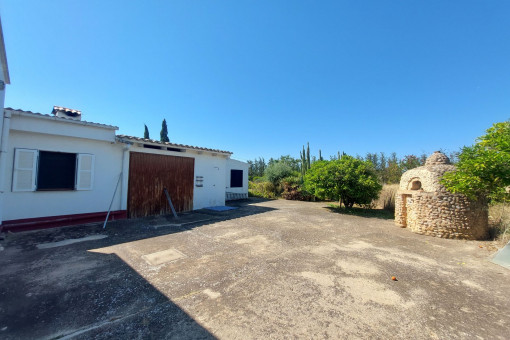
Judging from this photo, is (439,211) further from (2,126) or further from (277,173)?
(2,126)

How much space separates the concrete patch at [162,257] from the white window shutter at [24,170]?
15.2ft

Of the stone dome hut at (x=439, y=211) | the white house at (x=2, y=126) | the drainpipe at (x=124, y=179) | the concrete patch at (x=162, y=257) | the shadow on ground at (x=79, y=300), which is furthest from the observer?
the drainpipe at (x=124, y=179)

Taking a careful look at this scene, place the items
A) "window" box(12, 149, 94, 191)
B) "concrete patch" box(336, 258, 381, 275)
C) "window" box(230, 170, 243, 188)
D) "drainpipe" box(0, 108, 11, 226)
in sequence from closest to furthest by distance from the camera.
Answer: "concrete patch" box(336, 258, 381, 275)
"drainpipe" box(0, 108, 11, 226)
"window" box(12, 149, 94, 191)
"window" box(230, 170, 243, 188)

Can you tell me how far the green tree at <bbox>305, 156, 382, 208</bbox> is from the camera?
9.40 metres

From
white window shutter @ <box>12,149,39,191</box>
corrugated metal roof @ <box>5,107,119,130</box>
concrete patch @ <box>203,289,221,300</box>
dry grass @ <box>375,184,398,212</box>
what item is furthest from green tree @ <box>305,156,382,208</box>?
white window shutter @ <box>12,149,39,191</box>

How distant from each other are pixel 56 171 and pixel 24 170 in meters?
0.68

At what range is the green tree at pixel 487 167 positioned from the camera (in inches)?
188

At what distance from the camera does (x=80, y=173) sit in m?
6.52

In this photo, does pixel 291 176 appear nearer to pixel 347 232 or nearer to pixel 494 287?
pixel 347 232

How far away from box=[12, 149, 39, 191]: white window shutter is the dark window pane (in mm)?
184

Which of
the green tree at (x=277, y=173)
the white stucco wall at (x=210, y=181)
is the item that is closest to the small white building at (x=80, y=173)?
the white stucco wall at (x=210, y=181)

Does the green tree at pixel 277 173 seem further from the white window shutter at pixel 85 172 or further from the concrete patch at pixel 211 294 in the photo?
the concrete patch at pixel 211 294

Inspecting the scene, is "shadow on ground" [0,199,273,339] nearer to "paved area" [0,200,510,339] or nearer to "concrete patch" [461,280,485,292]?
"paved area" [0,200,510,339]

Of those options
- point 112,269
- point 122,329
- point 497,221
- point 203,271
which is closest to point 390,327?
point 203,271
